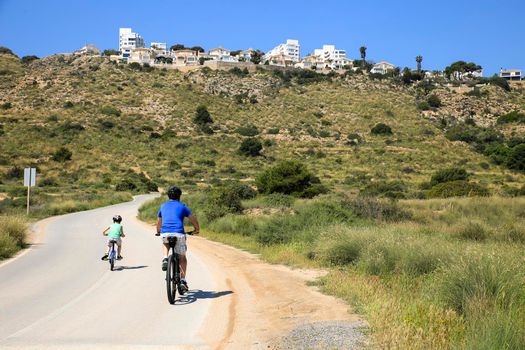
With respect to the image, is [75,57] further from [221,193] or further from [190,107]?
[221,193]

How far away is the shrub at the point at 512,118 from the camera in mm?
93938


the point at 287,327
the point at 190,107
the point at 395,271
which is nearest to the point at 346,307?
the point at 287,327

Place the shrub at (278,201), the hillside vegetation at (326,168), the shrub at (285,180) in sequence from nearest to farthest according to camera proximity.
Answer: the hillside vegetation at (326,168) → the shrub at (278,201) → the shrub at (285,180)

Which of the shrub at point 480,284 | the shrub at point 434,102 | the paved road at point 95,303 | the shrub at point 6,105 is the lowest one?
the paved road at point 95,303

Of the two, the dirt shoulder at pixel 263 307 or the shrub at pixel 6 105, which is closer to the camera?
the dirt shoulder at pixel 263 307

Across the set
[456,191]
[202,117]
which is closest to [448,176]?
[456,191]

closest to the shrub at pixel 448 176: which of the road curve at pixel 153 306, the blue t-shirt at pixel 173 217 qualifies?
the road curve at pixel 153 306

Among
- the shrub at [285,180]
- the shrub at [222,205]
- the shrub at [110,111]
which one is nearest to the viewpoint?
the shrub at [222,205]

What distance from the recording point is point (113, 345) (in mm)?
6652

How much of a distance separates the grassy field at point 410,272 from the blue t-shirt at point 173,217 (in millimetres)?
2909

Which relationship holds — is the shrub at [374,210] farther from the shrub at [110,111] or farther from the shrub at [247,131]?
the shrub at [110,111]

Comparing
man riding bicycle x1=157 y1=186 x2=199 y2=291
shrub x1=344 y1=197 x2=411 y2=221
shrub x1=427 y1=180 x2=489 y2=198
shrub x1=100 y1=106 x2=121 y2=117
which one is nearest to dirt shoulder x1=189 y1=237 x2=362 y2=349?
man riding bicycle x1=157 y1=186 x2=199 y2=291

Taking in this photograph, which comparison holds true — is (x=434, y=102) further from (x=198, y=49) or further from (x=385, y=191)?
(x=198, y=49)

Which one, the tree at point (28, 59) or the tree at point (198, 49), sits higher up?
the tree at point (198, 49)
